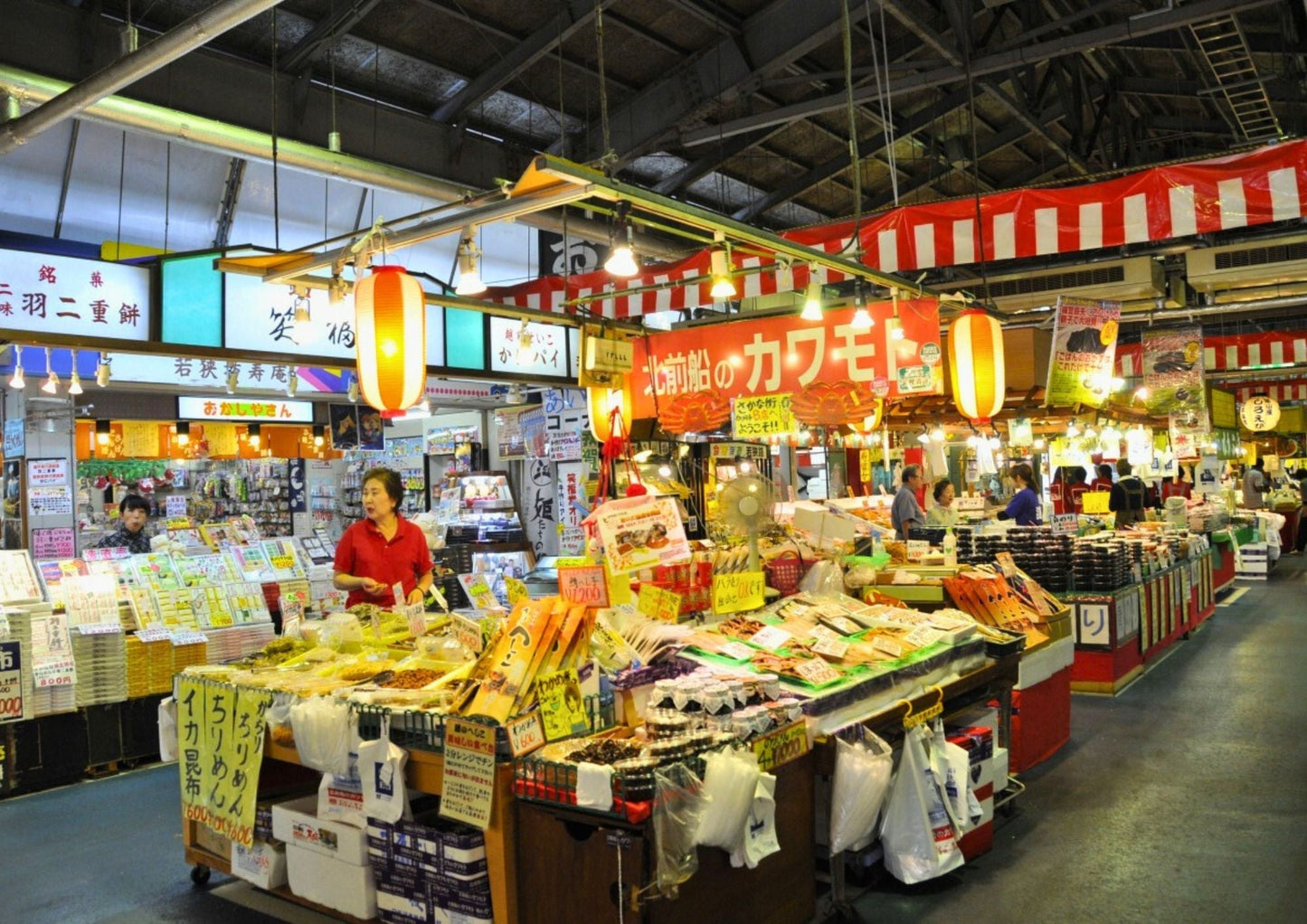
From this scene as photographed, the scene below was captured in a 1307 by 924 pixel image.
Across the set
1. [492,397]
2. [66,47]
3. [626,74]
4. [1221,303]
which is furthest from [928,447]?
[66,47]

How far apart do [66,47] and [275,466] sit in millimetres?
8013

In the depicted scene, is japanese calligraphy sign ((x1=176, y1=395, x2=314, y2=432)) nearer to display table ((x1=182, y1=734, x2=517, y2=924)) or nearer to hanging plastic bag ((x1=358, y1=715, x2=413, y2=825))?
display table ((x1=182, y1=734, x2=517, y2=924))

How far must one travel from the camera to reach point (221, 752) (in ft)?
15.0

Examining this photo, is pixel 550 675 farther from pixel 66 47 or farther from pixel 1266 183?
pixel 1266 183

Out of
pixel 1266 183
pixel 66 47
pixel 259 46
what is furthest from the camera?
pixel 259 46

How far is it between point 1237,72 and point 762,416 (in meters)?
5.05

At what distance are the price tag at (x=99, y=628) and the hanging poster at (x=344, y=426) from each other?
681cm

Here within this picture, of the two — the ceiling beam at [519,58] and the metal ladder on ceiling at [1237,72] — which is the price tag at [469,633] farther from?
the metal ladder on ceiling at [1237,72]

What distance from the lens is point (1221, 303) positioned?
13.7 meters

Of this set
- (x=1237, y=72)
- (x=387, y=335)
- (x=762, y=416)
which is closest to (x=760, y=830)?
(x=387, y=335)

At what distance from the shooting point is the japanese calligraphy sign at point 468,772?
3365 mm

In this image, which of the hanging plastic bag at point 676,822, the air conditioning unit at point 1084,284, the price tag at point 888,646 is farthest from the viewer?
the air conditioning unit at point 1084,284

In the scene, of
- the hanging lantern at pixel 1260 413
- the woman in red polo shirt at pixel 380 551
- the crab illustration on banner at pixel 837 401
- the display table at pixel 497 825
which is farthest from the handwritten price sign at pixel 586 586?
the hanging lantern at pixel 1260 413

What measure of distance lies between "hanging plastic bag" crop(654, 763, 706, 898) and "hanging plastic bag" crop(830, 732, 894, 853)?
0.91m
